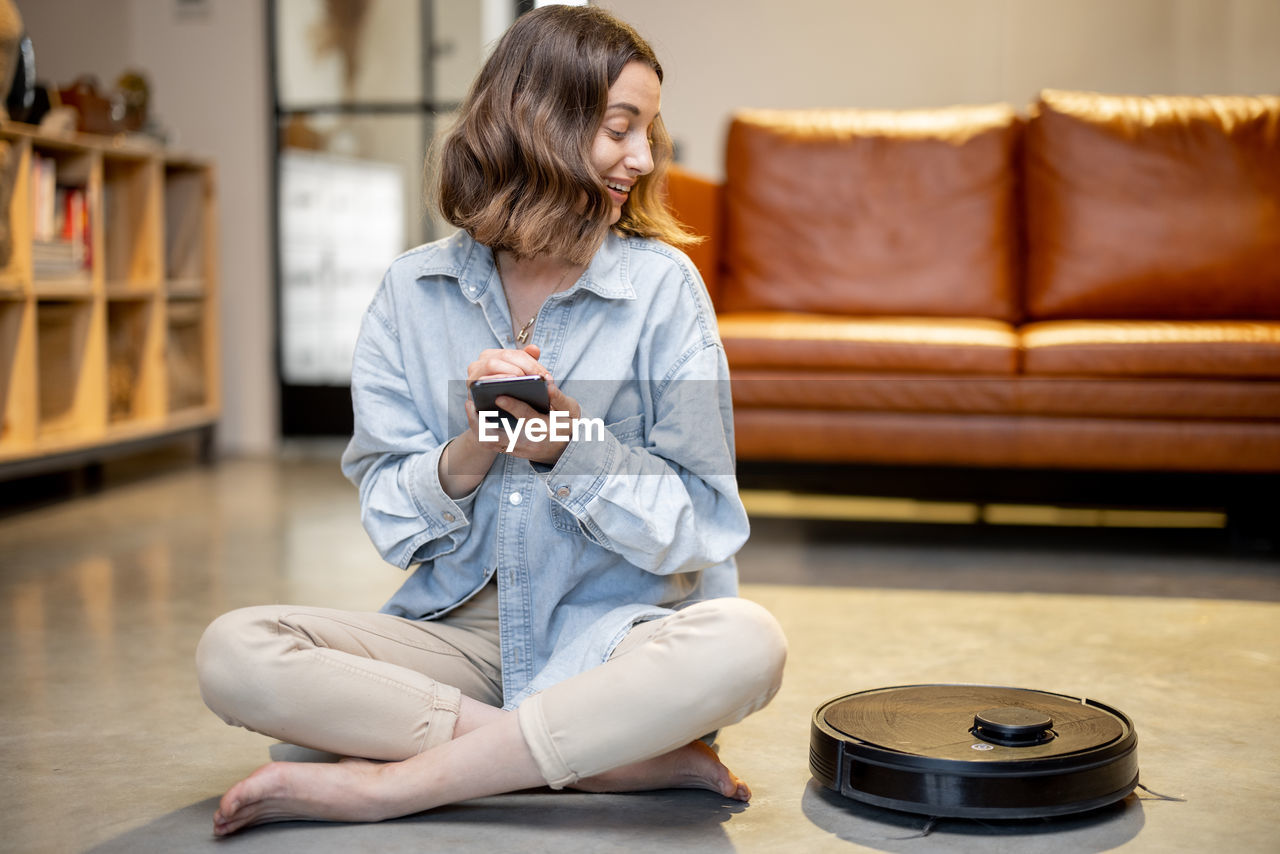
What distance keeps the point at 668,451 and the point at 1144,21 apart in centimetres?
287

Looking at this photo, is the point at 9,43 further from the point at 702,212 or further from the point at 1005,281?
the point at 1005,281

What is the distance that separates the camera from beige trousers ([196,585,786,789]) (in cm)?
117

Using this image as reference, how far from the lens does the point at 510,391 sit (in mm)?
1200

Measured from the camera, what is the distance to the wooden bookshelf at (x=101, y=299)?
3146mm

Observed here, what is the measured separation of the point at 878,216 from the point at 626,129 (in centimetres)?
200

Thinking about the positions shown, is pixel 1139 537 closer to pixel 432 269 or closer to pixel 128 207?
pixel 432 269

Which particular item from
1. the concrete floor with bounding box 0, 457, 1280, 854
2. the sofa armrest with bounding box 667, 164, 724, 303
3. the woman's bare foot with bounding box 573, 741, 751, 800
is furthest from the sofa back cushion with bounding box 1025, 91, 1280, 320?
the woman's bare foot with bounding box 573, 741, 751, 800

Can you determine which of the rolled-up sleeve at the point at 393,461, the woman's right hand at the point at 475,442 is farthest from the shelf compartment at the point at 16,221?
the woman's right hand at the point at 475,442

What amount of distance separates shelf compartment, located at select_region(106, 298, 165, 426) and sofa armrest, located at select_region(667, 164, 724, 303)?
67.6 inches

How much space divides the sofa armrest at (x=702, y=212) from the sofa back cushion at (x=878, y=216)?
0.14 ft

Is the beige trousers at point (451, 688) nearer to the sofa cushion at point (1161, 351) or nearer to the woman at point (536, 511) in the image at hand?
the woman at point (536, 511)

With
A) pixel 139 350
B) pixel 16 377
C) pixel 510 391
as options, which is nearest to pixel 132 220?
pixel 139 350

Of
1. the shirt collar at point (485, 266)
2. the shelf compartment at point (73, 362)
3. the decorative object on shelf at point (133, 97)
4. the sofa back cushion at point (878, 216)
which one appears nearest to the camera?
the shirt collar at point (485, 266)

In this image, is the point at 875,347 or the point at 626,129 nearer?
the point at 626,129
